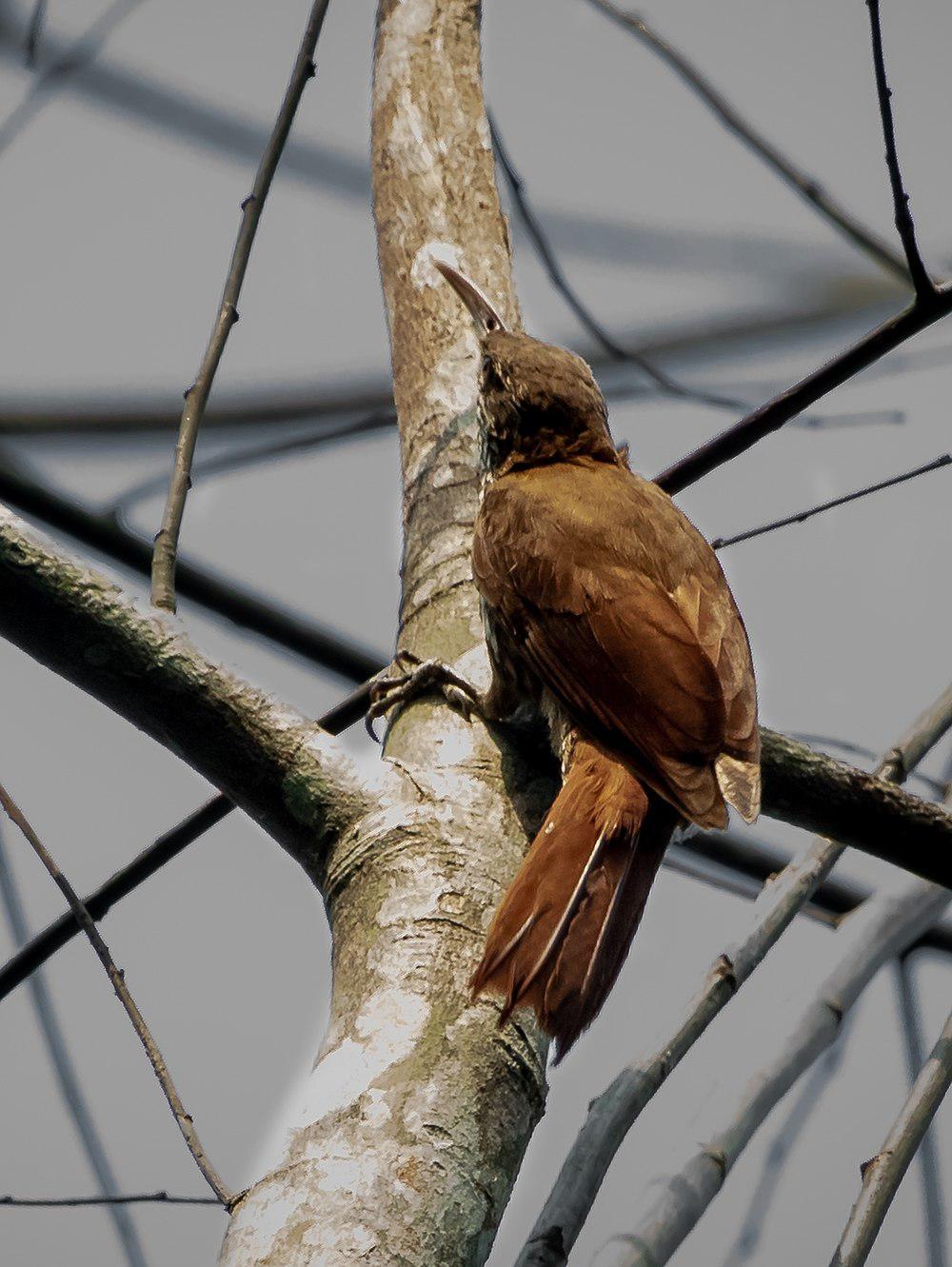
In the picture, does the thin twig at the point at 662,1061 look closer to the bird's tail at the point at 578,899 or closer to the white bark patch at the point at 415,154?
the bird's tail at the point at 578,899

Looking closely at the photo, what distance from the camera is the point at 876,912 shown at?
2582 millimetres

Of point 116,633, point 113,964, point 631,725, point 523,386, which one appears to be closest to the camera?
point 116,633

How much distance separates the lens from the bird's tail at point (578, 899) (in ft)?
5.19

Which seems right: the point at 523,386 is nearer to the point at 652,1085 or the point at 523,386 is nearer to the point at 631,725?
the point at 631,725

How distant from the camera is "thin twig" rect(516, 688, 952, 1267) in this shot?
5.08 ft

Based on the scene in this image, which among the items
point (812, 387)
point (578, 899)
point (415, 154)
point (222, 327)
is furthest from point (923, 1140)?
point (415, 154)

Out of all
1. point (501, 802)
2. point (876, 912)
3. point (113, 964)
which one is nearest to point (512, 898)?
point (501, 802)

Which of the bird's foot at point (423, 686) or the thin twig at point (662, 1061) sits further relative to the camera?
the bird's foot at point (423, 686)

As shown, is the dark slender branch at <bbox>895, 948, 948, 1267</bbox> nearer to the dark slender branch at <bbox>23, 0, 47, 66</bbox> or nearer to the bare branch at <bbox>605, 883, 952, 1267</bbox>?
the bare branch at <bbox>605, 883, 952, 1267</bbox>

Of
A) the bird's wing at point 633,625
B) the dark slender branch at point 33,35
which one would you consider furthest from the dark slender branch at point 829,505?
the dark slender branch at point 33,35

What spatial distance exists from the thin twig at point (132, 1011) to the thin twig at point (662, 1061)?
368 mm

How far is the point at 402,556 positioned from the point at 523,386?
0.58m

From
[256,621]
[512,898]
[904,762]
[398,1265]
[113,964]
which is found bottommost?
[398,1265]

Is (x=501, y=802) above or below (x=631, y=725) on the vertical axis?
below
